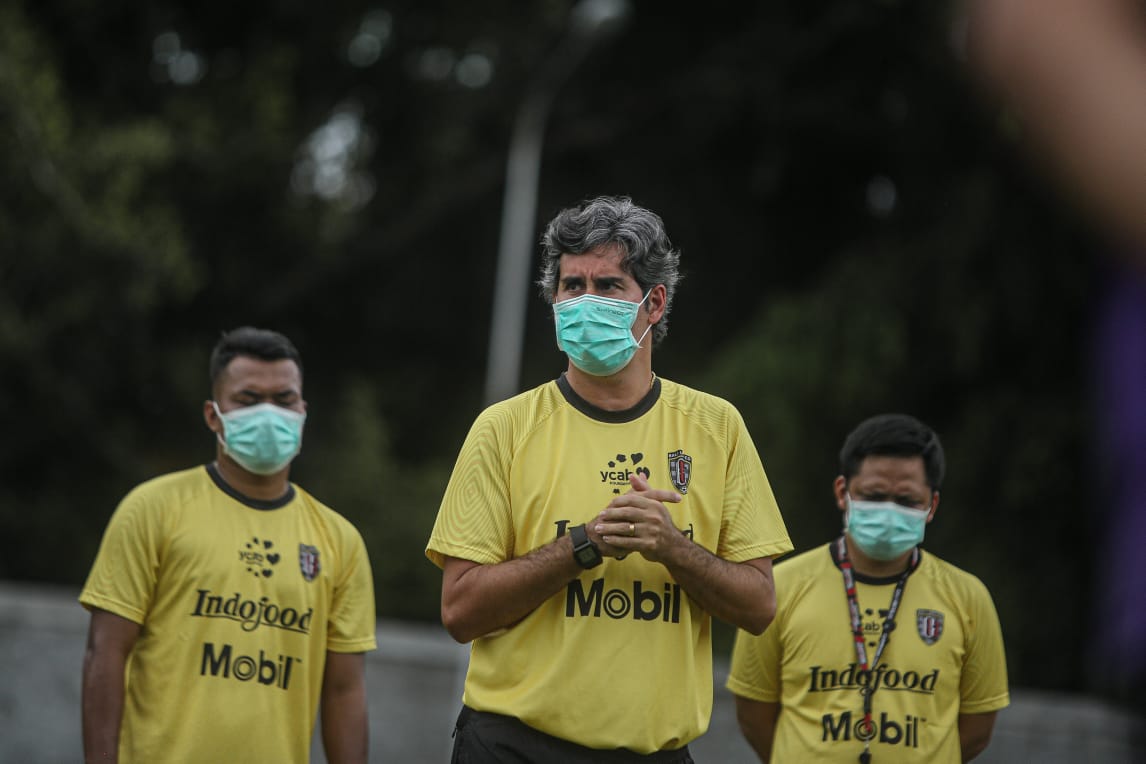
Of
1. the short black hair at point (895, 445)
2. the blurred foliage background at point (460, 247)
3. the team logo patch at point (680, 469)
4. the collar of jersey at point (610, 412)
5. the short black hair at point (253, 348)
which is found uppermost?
the blurred foliage background at point (460, 247)

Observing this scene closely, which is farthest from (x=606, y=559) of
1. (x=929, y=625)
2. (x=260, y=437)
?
(x=260, y=437)

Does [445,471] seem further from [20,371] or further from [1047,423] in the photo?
[1047,423]

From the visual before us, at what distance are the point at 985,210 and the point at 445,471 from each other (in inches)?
314

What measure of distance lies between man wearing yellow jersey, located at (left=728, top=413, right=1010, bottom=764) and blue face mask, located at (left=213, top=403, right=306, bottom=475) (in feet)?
6.28

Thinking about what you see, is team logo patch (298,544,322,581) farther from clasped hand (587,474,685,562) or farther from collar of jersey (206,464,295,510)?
clasped hand (587,474,685,562)

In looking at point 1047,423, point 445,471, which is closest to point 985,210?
point 1047,423

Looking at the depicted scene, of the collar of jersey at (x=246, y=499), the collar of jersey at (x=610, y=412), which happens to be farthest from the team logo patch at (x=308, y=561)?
the collar of jersey at (x=610, y=412)

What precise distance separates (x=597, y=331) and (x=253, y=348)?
6.28 feet

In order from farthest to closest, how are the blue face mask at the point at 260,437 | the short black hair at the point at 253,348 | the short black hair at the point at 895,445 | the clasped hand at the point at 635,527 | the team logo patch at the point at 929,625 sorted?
the short black hair at the point at 253,348, the blue face mask at the point at 260,437, the short black hair at the point at 895,445, the team logo patch at the point at 929,625, the clasped hand at the point at 635,527

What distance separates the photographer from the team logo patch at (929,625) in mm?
4844

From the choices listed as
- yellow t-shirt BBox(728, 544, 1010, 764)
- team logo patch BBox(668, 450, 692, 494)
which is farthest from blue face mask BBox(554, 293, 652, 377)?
yellow t-shirt BBox(728, 544, 1010, 764)

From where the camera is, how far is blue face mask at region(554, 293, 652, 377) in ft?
13.0

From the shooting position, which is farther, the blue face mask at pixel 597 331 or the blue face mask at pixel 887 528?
the blue face mask at pixel 887 528

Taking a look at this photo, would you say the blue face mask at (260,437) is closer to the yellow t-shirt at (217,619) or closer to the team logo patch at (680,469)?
the yellow t-shirt at (217,619)
